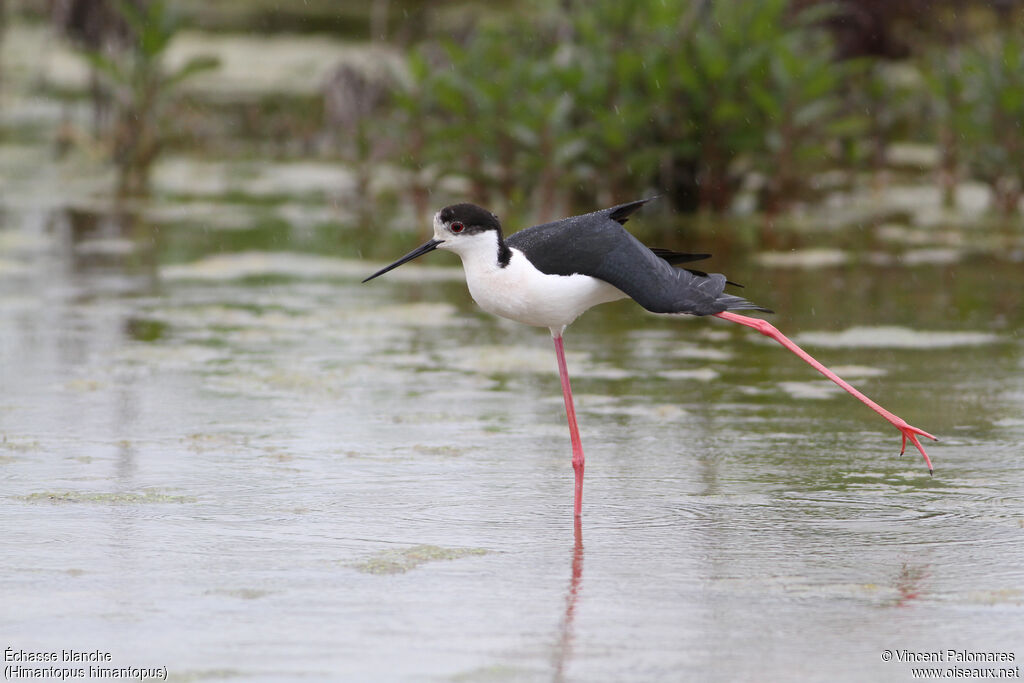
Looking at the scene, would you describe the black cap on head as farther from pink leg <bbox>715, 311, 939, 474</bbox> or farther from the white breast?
pink leg <bbox>715, 311, 939, 474</bbox>

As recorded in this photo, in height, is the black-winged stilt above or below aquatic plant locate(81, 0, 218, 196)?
below

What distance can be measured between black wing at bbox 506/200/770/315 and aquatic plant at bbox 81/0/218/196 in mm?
9397

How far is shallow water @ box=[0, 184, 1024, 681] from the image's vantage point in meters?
4.50

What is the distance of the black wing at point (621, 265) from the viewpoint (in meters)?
5.52

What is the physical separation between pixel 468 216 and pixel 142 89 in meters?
9.76

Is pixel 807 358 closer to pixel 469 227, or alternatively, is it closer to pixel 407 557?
pixel 469 227

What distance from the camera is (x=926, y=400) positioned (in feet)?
25.1

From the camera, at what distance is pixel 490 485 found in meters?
6.19

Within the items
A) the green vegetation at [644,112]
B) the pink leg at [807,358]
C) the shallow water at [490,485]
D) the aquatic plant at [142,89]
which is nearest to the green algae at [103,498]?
the shallow water at [490,485]

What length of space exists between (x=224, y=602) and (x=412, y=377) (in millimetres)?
3500

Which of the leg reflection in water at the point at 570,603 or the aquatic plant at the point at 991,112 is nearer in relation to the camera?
the leg reflection in water at the point at 570,603

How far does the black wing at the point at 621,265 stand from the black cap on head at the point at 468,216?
153mm

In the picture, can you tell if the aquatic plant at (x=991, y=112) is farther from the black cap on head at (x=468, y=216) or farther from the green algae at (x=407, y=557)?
the green algae at (x=407, y=557)

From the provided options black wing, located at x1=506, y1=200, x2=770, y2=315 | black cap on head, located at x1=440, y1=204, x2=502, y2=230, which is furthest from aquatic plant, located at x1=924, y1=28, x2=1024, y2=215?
black cap on head, located at x1=440, y1=204, x2=502, y2=230
